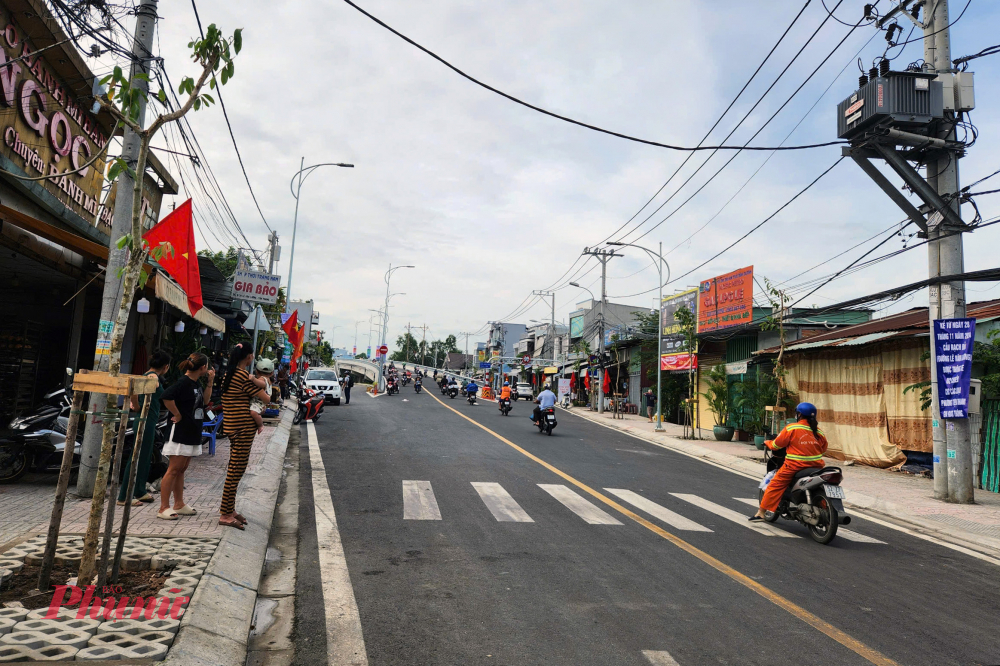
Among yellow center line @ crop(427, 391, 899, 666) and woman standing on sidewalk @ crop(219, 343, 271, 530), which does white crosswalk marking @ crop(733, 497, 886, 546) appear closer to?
yellow center line @ crop(427, 391, 899, 666)

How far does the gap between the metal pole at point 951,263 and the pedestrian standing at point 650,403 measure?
76.3ft

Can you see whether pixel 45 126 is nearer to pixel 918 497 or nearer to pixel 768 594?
pixel 768 594

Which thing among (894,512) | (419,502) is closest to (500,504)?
(419,502)

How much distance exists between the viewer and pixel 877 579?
6516mm

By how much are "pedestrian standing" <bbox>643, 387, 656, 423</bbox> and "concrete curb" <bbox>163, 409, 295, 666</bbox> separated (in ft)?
96.6

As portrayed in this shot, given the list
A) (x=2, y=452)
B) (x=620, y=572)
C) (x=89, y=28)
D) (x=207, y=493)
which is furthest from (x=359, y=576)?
(x=89, y=28)

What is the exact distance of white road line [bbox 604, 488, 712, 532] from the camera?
838cm

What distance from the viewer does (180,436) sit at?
6.75 metres

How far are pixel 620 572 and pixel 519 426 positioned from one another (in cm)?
1778

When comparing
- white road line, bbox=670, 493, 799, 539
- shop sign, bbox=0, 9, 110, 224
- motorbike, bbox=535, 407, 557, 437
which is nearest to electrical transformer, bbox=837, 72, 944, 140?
white road line, bbox=670, 493, 799, 539

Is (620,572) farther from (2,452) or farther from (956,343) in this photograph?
(956,343)

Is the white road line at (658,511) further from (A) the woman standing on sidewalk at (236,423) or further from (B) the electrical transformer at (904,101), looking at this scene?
(B) the electrical transformer at (904,101)

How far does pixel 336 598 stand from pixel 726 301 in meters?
24.4

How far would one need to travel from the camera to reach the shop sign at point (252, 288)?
17891 mm
